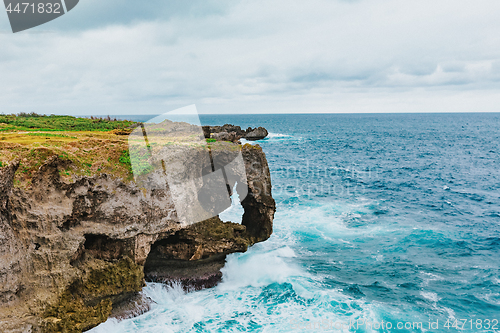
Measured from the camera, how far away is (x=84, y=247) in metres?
15.4

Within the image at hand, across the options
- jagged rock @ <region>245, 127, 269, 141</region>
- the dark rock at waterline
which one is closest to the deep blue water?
the dark rock at waterline

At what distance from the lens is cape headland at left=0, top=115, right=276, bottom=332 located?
13.1 m

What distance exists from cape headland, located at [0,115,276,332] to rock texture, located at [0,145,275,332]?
39mm

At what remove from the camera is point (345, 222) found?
30.3 m

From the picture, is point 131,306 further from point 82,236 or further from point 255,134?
point 255,134

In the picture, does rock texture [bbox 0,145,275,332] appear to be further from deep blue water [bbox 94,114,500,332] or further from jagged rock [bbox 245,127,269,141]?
jagged rock [bbox 245,127,269,141]

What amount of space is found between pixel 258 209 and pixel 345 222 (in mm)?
12344

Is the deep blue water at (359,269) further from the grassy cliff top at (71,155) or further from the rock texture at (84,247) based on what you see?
the grassy cliff top at (71,155)

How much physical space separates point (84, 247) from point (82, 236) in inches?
44.3

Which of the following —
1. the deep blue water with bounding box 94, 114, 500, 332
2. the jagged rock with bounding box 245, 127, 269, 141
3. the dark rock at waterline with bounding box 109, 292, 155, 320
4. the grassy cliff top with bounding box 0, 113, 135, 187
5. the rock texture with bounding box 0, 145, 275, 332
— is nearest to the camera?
the rock texture with bounding box 0, 145, 275, 332

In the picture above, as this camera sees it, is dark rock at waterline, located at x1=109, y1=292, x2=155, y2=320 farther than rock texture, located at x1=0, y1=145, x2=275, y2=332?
Yes

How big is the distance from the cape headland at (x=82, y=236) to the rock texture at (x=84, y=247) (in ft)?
0.13

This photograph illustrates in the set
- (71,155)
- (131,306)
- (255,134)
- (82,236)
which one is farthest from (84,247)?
(255,134)

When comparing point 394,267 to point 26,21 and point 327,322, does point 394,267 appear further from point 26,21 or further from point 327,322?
point 26,21
